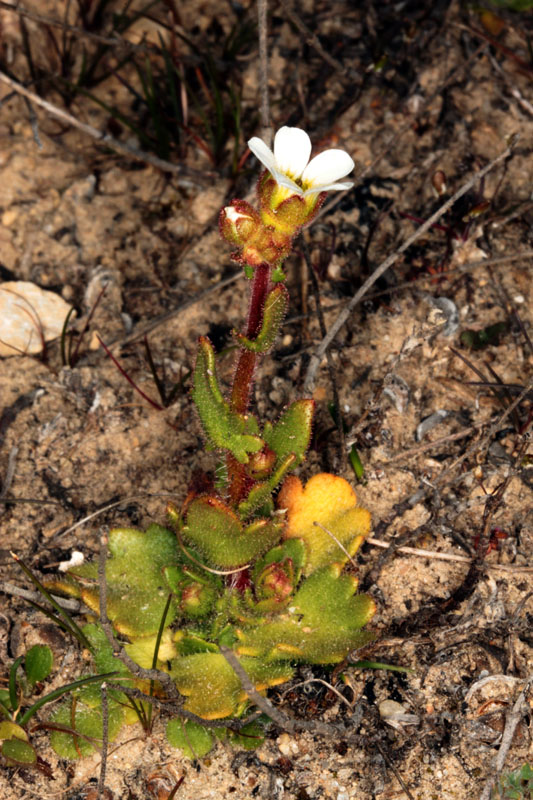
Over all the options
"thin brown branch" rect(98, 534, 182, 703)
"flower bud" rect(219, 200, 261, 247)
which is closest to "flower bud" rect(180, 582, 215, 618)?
"thin brown branch" rect(98, 534, 182, 703)

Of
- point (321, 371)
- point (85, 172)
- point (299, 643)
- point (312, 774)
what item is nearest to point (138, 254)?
point (85, 172)

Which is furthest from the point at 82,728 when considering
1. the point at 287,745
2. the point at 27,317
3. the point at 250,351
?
the point at 27,317

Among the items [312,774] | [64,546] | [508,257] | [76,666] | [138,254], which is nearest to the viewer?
[312,774]

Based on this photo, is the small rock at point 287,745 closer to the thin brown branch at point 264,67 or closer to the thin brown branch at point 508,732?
the thin brown branch at point 508,732

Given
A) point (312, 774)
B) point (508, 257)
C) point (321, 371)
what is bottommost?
point (312, 774)

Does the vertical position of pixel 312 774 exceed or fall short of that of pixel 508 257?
it falls short

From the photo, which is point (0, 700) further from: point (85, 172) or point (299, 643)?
point (85, 172)

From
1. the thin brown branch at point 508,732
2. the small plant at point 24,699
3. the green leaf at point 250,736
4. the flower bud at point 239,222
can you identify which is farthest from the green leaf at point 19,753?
the flower bud at point 239,222

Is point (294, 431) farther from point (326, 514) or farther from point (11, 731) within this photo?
point (11, 731)
